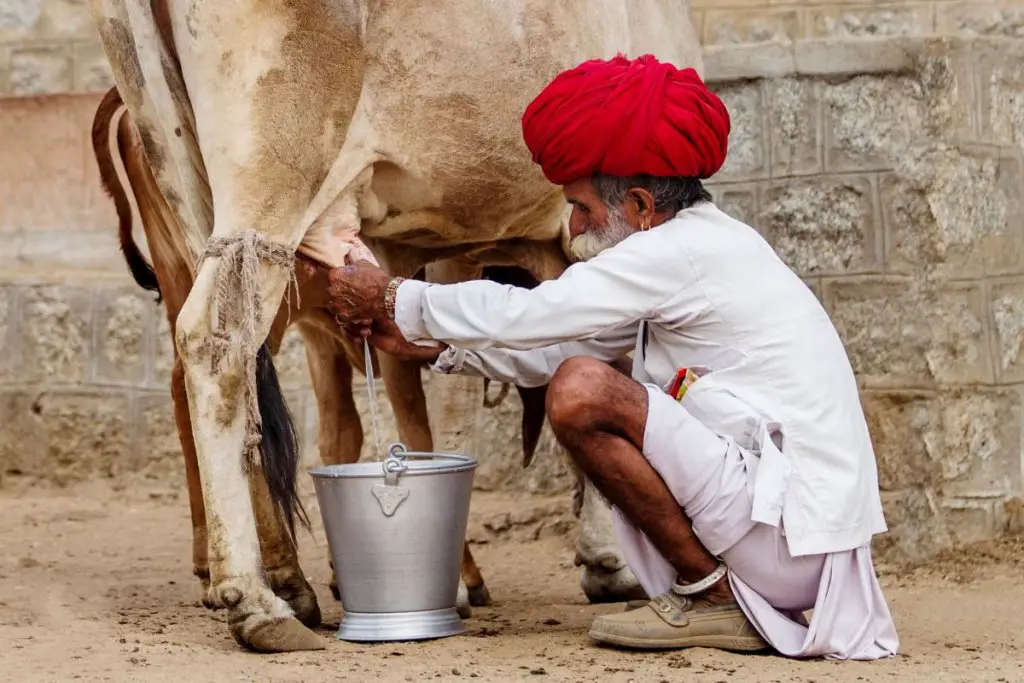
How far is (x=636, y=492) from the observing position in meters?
3.38

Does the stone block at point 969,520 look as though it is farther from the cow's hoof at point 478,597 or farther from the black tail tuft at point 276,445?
the black tail tuft at point 276,445

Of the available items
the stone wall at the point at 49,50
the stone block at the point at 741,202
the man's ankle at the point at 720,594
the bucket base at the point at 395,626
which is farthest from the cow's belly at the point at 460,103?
the stone wall at the point at 49,50

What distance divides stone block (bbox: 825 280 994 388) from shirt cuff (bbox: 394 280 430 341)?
2.20 meters

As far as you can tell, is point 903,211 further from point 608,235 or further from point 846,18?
point 608,235

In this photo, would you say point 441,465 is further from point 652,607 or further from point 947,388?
point 947,388

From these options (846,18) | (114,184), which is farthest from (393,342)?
(846,18)

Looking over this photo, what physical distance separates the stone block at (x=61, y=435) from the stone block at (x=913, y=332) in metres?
3.12

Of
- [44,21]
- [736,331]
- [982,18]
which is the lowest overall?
[736,331]

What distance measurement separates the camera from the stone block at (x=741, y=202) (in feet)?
17.8

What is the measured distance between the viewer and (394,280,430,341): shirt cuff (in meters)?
3.43

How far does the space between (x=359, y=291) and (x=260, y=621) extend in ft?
2.44

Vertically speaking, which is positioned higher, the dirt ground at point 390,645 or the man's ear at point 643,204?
the man's ear at point 643,204

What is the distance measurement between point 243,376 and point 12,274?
3576 mm

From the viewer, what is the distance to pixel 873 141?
5273 mm
